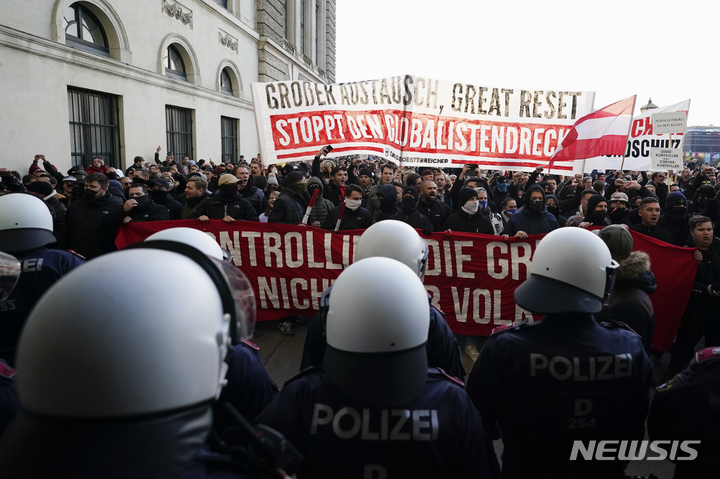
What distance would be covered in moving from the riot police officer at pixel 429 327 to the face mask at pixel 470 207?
9.33ft

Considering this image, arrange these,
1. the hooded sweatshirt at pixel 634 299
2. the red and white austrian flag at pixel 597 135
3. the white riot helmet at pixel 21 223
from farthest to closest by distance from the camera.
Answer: the red and white austrian flag at pixel 597 135
the hooded sweatshirt at pixel 634 299
the white riot helmet at pixel 21 223

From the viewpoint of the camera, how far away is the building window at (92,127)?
43.8 ft

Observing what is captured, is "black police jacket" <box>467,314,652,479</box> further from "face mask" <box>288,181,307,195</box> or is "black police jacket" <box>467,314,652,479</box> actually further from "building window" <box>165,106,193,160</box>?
"building window" <box>165,106,193,160</box>

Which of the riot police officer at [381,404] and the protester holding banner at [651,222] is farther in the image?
the protester holding banner at [651,222]

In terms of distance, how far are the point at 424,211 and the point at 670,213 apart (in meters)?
2.94

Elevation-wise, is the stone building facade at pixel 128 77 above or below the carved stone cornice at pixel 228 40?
below

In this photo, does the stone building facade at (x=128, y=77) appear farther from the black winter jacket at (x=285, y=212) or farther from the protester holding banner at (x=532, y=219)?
the protester holding banner at (x=532, y=219)

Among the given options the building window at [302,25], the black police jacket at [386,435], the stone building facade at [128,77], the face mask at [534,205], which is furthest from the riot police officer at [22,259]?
the building window at [302,25]

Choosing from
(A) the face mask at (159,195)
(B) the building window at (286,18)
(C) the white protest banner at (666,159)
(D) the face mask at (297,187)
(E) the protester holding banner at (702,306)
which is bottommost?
(E) the protester holding banner at (702,306)

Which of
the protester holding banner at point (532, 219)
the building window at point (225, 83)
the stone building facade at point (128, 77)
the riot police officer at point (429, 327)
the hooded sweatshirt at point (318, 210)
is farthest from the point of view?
the building window at point (225, 83)

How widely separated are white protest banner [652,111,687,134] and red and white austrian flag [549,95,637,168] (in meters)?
2.48

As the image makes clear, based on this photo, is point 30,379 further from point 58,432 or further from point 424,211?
point 424,211

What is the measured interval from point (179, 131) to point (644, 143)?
1665 centimetres

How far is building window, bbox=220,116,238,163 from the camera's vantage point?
23552 millimetres
